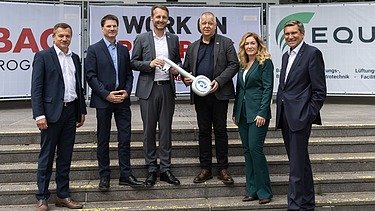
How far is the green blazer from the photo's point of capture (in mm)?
4332

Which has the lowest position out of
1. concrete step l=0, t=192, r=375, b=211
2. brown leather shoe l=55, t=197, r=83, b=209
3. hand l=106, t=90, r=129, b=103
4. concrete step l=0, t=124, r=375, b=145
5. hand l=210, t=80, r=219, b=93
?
concrete step l=0, t=192, r=375, b=211

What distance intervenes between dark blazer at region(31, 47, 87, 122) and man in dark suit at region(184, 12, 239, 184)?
1.31m

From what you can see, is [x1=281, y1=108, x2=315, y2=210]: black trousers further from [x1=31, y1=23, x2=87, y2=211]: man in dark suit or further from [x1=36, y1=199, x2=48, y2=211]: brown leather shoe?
[x1=36, y1=199, x2=48, y2=211]: brown leather shoe

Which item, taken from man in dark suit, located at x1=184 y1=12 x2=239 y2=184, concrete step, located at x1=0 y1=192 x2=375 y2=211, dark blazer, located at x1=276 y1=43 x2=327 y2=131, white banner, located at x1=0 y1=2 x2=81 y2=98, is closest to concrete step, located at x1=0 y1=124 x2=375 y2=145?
man in dark suit, located at x1=184 y1=12 x2=239 y2=184

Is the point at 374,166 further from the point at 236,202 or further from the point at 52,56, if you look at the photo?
the point at 52,56

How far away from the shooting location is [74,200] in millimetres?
4645

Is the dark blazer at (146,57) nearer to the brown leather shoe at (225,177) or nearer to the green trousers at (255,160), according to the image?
the green trousers at (255,160)

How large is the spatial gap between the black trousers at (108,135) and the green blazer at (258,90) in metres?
1.29

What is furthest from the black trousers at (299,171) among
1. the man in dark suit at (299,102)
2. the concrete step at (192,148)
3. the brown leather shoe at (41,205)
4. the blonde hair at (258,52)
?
the brown leather shoe at (41,205)

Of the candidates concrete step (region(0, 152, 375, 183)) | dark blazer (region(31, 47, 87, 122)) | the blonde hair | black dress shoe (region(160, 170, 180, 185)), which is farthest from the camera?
concrete step (region(0, 152, 375, 183))

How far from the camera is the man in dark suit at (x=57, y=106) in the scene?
417 cm

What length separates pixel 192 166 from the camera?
511cm

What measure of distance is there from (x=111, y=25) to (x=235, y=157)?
223 centimetres

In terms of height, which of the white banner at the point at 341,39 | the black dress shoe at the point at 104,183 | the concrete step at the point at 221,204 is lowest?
the concrete step at the point at 221,204
